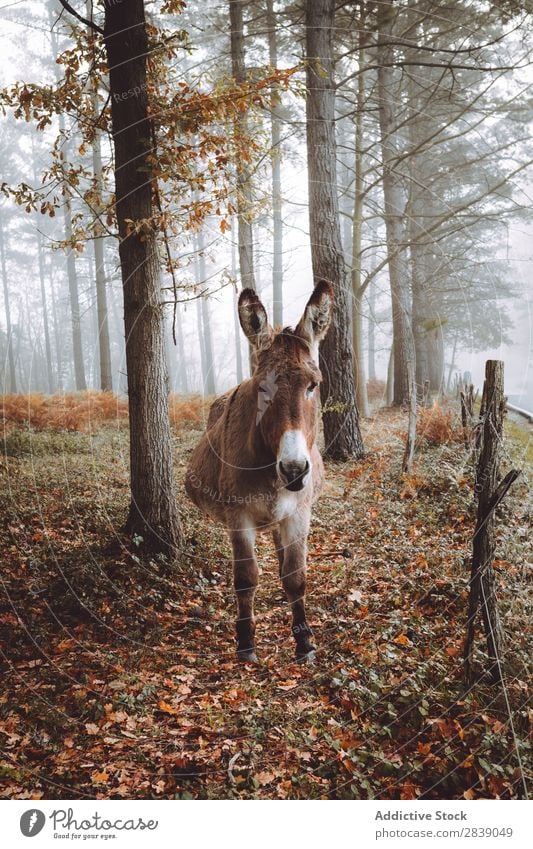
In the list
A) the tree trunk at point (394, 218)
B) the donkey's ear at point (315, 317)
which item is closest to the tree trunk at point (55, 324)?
the donkey's ear at point (315, 317)

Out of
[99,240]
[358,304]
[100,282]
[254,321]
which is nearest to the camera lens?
[254,321]

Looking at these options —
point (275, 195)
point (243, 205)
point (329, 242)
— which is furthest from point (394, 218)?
point (243, 205)

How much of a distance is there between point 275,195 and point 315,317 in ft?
5.69

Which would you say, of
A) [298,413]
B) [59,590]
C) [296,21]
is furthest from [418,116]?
[59,590]

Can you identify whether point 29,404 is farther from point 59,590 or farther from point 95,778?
point 95,778

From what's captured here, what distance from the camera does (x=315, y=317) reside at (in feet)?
9.94

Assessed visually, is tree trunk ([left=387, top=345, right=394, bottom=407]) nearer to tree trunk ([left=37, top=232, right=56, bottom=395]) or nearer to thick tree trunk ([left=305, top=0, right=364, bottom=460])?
thick tree trunk ([left=305, top=0, right=364, bottom=460])

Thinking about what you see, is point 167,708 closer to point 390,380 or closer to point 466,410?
point 390,380

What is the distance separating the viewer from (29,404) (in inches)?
252

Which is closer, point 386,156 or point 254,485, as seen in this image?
point 254,485

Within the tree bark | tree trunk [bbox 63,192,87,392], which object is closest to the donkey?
the tree bark

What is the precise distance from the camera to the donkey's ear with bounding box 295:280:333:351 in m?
2.91

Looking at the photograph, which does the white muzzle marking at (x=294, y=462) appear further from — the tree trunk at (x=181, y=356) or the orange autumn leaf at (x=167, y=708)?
the tree trunk at (x=181, y=356)

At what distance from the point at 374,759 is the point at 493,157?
4341 mm
